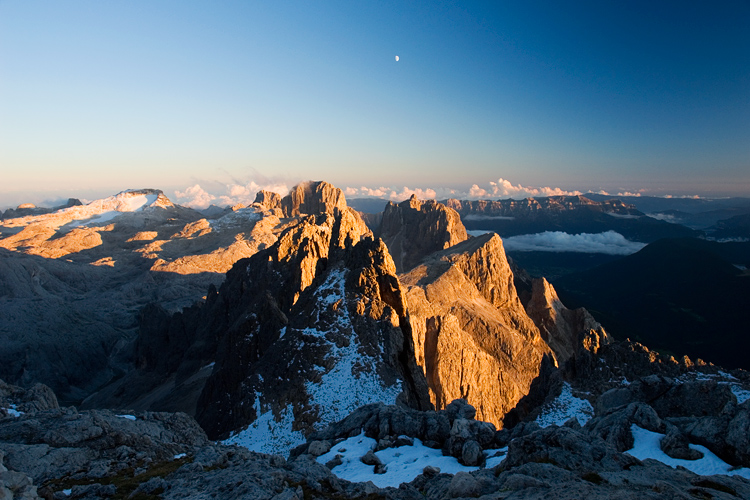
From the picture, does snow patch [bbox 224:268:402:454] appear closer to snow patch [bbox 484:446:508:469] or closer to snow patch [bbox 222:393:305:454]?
snow patch [bbox 222:393:305:454]

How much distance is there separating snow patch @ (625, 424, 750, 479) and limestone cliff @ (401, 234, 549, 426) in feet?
95.5

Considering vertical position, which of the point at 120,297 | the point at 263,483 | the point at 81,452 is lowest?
the point at 120,297

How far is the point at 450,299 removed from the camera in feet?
287

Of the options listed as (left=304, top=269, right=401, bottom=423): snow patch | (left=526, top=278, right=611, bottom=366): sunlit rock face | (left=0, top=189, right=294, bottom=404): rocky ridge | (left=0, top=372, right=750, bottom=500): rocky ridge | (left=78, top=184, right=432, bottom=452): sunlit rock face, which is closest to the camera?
(left=0, top=372, right=750, bottom=500): rocky ridge

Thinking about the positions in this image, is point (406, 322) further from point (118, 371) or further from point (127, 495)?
point (118, 371)

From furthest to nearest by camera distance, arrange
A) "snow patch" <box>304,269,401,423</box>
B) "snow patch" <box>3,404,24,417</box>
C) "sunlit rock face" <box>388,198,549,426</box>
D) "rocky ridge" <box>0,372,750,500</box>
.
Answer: "sunlit rock face" <box>388,198,549,426</box>
"snow patch" <box>304,269,401,423</box>
"snow patch" <box>3,404,24,417</box>
"rocky ridge" <box>0,372,750,500</box>

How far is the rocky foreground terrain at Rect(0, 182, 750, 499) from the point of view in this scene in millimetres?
17078

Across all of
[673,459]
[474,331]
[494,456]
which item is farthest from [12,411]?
[474,331]

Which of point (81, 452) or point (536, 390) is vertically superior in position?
point (81, 452)

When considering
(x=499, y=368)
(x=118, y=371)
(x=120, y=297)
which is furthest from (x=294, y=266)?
(x=120, y=297)

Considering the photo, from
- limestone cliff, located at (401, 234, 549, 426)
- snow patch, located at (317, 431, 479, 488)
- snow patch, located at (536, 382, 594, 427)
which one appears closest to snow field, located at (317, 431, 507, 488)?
snow patch, located at (317, 431, 479, 488)

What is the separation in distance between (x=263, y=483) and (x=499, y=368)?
6807 cm

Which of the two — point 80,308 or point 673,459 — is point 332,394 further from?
point 80,308

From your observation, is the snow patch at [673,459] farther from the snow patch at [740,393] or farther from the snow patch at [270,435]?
the snow patch at [270,435]
